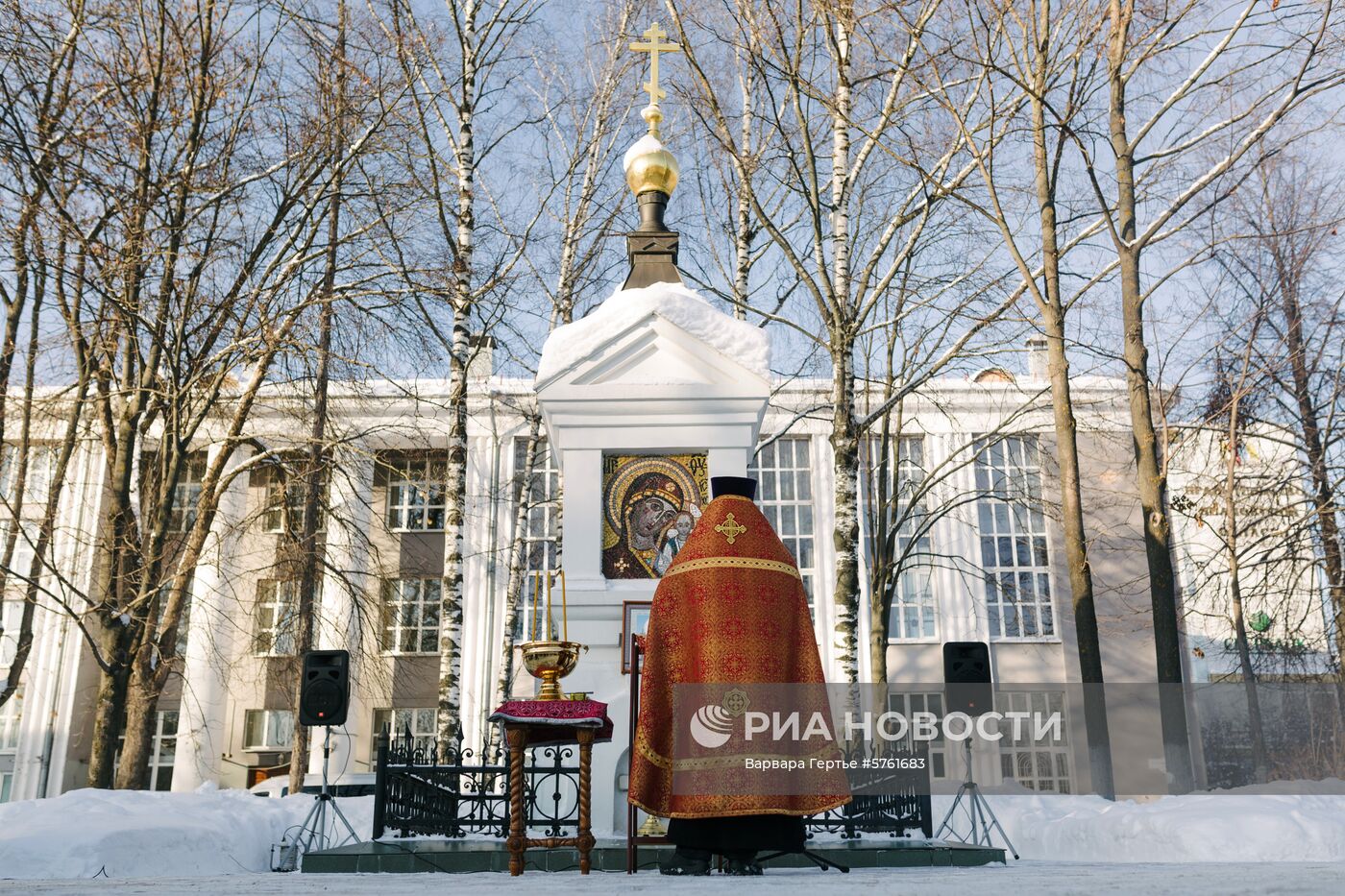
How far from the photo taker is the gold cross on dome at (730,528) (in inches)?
251

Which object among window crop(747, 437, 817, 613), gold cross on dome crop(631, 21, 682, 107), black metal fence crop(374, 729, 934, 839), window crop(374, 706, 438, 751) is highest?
gold cross on dome crop(631, 21, 682, 107)

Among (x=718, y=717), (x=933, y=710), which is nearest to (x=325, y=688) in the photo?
(x=718, y=717)

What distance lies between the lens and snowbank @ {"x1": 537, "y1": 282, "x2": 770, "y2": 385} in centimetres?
966

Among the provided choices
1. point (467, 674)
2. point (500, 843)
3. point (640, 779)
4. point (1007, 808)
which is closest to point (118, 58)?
point (500, 843)

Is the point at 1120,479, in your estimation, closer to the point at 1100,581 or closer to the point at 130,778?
the point at 1100,581

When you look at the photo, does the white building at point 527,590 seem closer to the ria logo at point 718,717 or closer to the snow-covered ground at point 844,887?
the ria logo at point 718,717

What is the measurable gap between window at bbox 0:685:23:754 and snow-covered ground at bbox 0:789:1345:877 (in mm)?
19114

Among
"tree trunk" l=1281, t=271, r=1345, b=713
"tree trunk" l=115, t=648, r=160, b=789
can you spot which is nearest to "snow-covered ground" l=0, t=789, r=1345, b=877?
"tree trunk" l=115, t=648, r=160, b=789

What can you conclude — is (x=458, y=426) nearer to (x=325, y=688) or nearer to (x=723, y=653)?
(x=325, y=688)

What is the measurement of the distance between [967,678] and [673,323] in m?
4.11

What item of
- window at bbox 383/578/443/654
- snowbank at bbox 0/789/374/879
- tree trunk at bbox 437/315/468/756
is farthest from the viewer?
window at bbox 383/578/443/654

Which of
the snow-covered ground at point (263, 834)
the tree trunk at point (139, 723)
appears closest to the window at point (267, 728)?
the tree trunk at point (139, 723)

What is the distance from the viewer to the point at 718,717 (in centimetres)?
623

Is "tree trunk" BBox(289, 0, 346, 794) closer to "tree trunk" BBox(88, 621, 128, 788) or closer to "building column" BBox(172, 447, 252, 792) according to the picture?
"tree trunk" BBox(88, 621, 128, 788)
